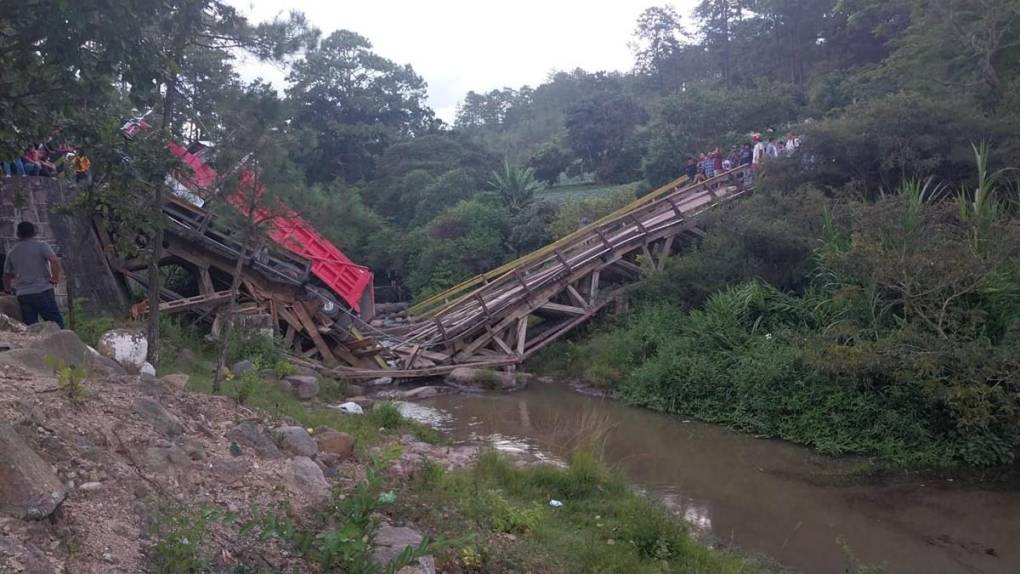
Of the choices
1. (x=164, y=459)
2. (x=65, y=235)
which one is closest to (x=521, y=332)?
(x=65, y=235)

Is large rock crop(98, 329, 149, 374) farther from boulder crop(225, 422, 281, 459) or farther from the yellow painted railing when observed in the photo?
the yellow painted railing

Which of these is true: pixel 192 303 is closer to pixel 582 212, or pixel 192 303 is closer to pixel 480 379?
pixel 480 379

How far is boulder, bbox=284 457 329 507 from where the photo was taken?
18.0 ft

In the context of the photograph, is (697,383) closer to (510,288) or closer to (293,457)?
(510,288)

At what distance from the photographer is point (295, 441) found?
664cm

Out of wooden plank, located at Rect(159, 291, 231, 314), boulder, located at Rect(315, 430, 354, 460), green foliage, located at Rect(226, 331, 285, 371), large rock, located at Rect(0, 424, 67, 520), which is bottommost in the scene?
green foliage, located at Rect(226, 331, 285, 371)

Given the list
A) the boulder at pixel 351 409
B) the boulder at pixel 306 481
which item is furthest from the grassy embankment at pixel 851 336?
the boulder at pixel 306 481

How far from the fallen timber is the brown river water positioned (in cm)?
277

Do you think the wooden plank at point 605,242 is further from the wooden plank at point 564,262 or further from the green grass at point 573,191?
the green grass at point 573,191

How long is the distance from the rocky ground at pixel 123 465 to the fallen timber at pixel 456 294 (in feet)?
22.8

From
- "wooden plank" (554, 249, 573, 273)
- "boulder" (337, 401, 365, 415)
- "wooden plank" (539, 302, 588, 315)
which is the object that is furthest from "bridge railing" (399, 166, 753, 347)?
"boulder" (337, 401, 365, 415)

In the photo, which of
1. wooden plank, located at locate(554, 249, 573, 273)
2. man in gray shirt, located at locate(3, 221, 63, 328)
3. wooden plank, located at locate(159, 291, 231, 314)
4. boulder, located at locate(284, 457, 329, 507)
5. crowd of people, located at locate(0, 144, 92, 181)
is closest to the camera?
boulder, located at locate(284, 457, 329, 507)

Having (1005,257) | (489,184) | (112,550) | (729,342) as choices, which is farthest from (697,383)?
(489,184)

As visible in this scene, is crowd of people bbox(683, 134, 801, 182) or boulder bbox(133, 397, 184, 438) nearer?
boulder bbox(133, 397, 184, 438)
